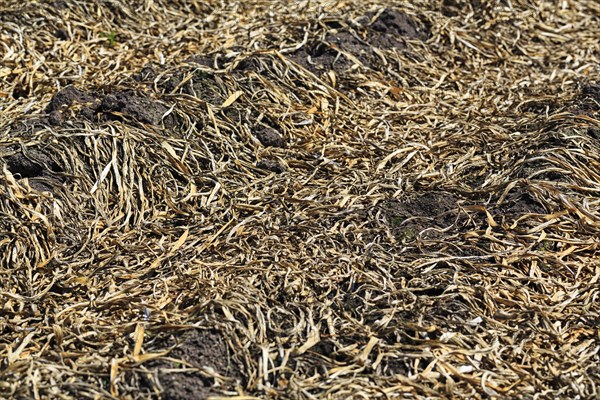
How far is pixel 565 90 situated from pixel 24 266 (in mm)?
2810

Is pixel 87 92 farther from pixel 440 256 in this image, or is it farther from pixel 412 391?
pixel 412 391

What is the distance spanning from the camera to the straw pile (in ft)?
9.59

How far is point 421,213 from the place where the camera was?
3.62 metres

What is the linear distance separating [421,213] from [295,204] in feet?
1.64

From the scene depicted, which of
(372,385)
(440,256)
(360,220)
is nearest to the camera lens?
(372,385)

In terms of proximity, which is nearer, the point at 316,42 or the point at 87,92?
the point at 87,92

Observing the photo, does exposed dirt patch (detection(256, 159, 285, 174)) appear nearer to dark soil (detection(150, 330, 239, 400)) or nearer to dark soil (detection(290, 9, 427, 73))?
dark soil (detection(290, 9, 427, 73))

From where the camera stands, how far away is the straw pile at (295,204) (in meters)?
2.92

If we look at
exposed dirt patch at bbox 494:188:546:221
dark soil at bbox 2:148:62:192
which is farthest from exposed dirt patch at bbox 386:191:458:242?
dark soil at bbox 2:148:62:192

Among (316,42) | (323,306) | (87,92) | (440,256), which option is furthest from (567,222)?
(87,92)

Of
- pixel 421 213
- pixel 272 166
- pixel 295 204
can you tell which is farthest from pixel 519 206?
pixel 272 166

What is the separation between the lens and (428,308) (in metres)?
3.11

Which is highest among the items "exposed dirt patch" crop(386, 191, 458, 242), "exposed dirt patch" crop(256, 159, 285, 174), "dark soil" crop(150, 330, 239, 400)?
"dark soil" crop(150, 330, 239, 400)

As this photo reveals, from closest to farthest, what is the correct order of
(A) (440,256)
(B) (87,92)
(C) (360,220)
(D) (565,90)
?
(A) (440,256), (C) (360,220), (B) (87,92), (D) (565,90)
